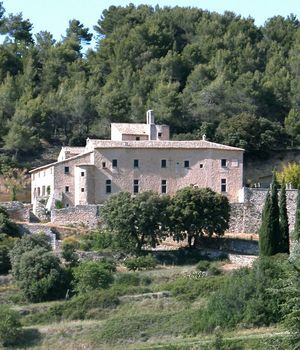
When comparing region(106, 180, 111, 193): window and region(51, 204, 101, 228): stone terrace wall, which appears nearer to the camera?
region(51, 204, 101, 228): stone terrace wall

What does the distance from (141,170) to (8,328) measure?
1721 centimetres

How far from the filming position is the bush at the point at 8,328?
47.4 meters

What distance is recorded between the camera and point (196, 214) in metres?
56.0

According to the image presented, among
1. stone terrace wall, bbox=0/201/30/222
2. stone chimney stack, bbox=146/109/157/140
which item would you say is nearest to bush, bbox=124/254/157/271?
stone terrace wall, bbox=0/201/30/222

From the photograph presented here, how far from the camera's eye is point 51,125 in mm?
76250

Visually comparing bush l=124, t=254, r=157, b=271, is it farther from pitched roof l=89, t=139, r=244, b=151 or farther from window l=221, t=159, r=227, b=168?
window l=221, t=159, r=227, b=168

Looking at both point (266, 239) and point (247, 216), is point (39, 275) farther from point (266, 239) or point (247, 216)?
point (247, 216)

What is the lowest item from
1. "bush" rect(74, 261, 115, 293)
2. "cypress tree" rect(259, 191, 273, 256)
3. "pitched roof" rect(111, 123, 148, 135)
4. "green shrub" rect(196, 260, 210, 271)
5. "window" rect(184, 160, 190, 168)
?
"bush" rect(74, 261, 115, 293)

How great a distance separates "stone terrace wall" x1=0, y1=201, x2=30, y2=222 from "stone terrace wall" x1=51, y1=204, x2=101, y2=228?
1.74 metres

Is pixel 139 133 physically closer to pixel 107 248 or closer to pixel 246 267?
pixel 107 248

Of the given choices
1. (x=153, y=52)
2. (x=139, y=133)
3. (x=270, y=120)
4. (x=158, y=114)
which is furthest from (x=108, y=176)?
(x=153, y=52)

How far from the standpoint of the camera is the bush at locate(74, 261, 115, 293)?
171 feet

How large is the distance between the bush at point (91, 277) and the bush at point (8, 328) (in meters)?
4.79

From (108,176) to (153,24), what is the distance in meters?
27.9
